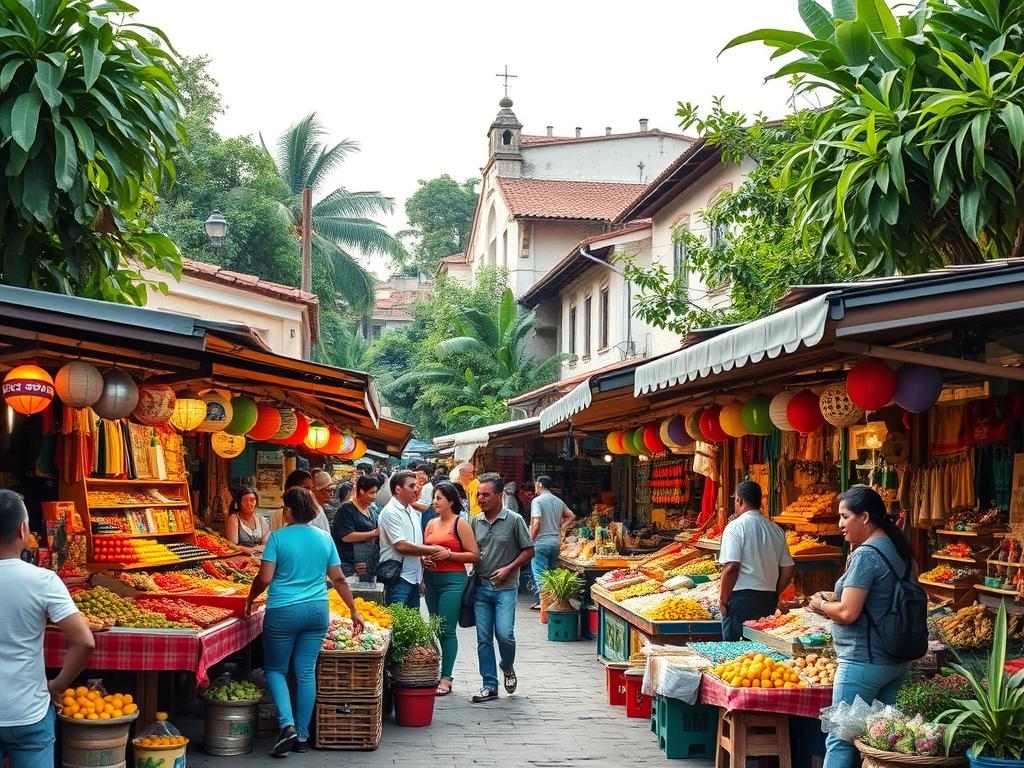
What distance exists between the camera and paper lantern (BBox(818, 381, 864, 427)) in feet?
27.3

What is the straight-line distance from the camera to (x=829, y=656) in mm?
8055

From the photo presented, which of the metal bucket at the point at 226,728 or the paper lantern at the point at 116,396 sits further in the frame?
the metal bucket at the point at 226,728

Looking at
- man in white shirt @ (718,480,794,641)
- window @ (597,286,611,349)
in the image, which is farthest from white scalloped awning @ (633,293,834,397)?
window @ (597,286,611,349)

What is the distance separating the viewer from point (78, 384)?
26.2 feet

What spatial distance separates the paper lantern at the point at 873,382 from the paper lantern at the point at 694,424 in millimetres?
4490

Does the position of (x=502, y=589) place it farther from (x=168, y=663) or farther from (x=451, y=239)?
(x=451, y=239)

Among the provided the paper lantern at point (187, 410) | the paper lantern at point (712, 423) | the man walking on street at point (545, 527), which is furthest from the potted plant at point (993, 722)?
the man walking on street at point (545, 527)

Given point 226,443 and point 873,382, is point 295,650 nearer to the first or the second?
point 873,382

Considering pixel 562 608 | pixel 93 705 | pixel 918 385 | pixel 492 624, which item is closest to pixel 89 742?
pixel 93 705

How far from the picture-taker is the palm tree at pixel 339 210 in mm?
39750

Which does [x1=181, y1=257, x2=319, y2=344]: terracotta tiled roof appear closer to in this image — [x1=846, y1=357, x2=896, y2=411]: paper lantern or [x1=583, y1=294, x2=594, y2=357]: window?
[x1=583, y1=294, x2=594, y2=357]: window

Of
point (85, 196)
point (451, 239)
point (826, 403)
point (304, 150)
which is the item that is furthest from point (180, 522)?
point (451, 239)

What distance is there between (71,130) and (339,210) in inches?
1240

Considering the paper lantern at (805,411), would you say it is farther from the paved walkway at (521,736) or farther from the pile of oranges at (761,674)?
the paved walkway at (521,736)
